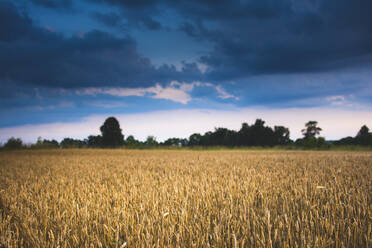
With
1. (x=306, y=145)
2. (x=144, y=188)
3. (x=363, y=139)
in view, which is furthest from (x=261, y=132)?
(x=144, y=188)

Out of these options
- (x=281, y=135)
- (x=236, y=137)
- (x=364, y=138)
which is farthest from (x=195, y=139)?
(x=364, y=138)

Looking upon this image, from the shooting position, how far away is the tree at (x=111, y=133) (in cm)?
5678

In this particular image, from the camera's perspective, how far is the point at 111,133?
57.2m

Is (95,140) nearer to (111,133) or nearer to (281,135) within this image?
(111,133)

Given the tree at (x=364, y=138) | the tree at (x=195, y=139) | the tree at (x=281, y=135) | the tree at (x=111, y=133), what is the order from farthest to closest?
1. the tree at (x=195, y=139)
2. the tree at (x=281, y=135)
3. the tree at (x=111, y=133)
4. the tree at (x=364, y=138)

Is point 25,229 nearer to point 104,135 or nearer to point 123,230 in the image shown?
point 123,230

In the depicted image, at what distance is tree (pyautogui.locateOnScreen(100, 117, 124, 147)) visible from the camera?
56781 millimetres

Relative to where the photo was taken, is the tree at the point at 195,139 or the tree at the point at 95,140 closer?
the tree at the point at 95,140

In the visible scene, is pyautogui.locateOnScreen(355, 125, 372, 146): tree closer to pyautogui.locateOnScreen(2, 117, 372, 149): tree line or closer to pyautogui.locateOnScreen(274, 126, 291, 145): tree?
pyautogui.locateOnScreen(2, 117, 372, 149): tree line

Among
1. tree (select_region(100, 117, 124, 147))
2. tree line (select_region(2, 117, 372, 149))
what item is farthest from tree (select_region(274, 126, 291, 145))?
tree (select_region(100, 117, 124, 147))

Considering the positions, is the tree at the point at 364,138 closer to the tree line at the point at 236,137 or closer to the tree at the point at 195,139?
the tree line at the point at 236,137

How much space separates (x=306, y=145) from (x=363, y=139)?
26.0 meters

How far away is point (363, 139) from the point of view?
45.2 m

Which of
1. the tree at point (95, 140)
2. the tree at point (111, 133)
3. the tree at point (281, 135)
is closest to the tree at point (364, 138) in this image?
the tree at point (281, 135)
